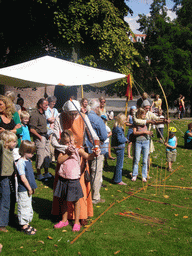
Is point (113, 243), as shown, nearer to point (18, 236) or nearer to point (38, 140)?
point (18, 236)

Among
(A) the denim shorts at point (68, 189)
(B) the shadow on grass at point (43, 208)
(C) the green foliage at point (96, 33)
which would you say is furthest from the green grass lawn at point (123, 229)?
(C) the green foliage at point (96, 33)

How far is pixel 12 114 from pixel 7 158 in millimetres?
1391

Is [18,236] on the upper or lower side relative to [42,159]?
lower

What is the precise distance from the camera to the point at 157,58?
89.5 feet

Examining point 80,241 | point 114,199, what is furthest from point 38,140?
point 80,241

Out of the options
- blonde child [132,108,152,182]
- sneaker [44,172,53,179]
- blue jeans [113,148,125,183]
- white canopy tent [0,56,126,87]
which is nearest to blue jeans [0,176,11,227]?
white canopy tent [0,56,126,87]

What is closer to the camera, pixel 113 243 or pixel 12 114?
pixel 113 243

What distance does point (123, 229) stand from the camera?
4820 mm

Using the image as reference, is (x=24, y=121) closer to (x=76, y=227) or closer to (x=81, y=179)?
(x=81, y=179)

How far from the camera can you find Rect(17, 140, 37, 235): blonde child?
4406mm

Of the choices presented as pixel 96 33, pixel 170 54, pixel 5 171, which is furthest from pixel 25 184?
pixel 170 54

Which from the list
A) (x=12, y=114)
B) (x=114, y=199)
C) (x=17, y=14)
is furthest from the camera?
(x=17, y=14)

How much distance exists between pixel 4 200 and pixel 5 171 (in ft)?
1.44

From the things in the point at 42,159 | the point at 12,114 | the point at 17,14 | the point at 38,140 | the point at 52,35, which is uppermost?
the point at 17,14
